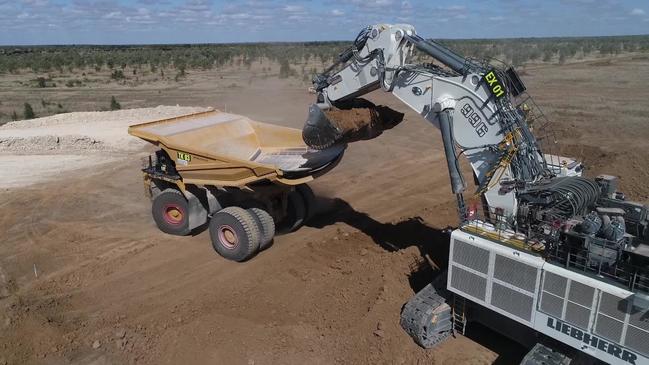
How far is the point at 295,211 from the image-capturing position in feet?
34.6

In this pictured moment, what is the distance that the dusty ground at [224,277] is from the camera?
6.68 meters

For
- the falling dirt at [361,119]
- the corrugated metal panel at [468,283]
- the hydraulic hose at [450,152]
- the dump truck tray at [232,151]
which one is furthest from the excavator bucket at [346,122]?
the corrugated metal panel at [468,283]

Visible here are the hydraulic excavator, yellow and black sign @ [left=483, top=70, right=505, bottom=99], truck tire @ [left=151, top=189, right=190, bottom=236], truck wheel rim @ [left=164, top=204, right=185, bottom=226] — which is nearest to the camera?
the hydraulic excavator

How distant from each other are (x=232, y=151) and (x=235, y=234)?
1963 mm

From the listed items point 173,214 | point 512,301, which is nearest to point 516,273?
point 512,301

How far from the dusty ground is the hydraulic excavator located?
1083 millimetres

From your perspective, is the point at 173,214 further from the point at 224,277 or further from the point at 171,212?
the point at 224,277

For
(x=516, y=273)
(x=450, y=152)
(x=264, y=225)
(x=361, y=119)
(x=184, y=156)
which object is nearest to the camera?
(x=516, y=273)

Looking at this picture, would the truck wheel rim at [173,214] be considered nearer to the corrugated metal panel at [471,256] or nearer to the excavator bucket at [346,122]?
the excavator bucket at [346,122]

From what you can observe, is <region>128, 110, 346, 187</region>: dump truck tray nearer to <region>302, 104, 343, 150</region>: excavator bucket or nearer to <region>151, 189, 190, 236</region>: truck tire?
<region>151, 189, 190, 236</region>: truck tire

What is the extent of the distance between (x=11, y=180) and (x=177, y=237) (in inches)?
274

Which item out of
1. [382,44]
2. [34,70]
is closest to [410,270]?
[382,44]

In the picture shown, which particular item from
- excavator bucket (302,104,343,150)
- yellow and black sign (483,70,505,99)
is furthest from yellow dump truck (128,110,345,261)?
yellow and black sign (483,70,505,99)

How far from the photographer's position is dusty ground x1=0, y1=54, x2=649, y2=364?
6.68m
